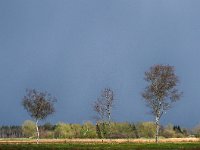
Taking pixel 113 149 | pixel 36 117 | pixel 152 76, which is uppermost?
pixel 152 76

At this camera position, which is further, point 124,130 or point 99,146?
point 124,130

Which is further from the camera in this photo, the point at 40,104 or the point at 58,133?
the point at 58,133

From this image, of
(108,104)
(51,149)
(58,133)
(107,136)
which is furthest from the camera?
(58,133)

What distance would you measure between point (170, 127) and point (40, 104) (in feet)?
316

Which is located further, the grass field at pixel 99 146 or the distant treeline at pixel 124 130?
the distant treeline at pixel 124 130

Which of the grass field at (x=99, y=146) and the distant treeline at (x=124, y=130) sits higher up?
the distant treeline at (x=124, y=130)

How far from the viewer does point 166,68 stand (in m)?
98.8

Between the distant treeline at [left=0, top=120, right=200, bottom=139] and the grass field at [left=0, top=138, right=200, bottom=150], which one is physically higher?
the distant treeline at [left=0, top=120, right=200, bottom=139]

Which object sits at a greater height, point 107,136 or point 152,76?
point 152,76

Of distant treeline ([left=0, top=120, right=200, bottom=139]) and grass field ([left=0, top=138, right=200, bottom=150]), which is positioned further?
distant treeline ([left=0, top=120, right=200, bottom=139])

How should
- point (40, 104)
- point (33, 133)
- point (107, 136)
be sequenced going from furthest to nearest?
point (33, 133), point (107, 136), point (40, 104)

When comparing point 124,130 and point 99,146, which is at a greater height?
point 124,130

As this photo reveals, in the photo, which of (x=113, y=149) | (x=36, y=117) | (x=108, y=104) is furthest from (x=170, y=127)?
(x=113, y=149)

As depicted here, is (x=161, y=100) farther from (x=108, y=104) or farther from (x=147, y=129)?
(x=147, y=129)
